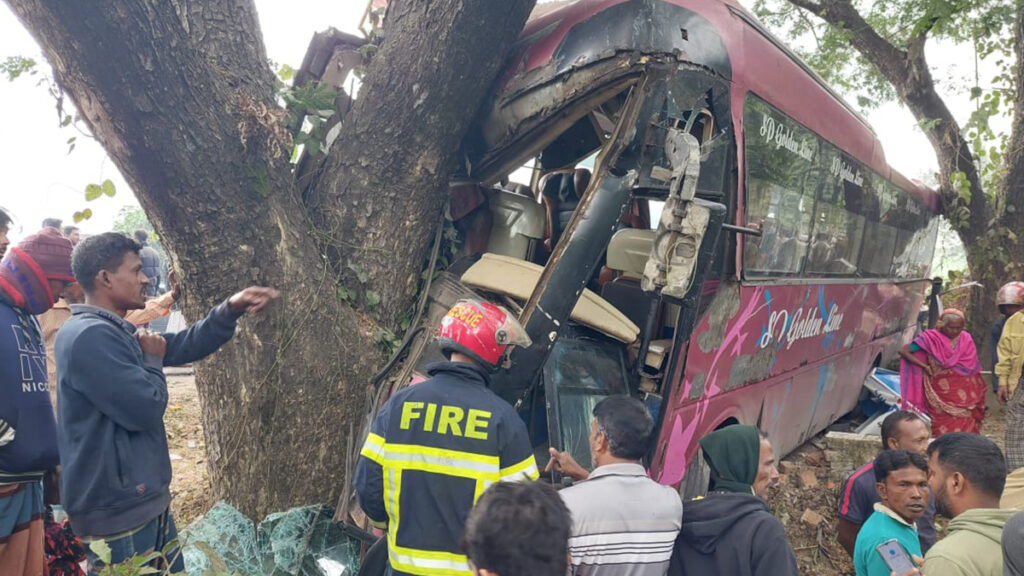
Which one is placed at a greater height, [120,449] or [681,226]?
[681,226]

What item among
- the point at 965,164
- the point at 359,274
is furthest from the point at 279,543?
the point at 965,164

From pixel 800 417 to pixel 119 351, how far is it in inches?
221

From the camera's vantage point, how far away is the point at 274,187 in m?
3.42

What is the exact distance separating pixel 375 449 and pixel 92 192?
2.36m

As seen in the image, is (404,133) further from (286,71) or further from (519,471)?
(519,471)

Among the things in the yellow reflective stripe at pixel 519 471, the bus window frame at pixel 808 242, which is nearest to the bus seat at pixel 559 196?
the bus window frame at pixel 808 242

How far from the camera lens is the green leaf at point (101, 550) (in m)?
2.19

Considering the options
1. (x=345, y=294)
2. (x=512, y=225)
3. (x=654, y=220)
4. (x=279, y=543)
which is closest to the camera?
(x=279, y=543)

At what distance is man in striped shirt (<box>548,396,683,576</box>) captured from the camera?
2035mm

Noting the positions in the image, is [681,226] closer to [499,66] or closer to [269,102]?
[499,66]

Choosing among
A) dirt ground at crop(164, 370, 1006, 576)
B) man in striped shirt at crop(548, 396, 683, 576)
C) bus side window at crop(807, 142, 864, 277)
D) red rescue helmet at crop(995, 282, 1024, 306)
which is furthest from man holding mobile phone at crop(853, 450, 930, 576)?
red rescue helmet at crop(995, 282, 1024, 306)

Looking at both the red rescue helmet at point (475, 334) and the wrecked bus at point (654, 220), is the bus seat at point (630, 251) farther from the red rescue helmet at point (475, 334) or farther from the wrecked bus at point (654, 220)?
the red rescue helmet at point (475, 334)

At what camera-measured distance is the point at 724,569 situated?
2025mm

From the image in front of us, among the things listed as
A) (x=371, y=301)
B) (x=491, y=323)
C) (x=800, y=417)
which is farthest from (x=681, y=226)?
(x=800, y=417)
